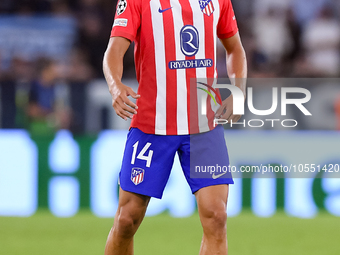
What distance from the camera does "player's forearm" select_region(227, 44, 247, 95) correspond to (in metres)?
2.73

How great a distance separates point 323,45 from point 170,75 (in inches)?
164

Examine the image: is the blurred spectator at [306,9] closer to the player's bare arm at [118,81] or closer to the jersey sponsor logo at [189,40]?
the jersey sponsor logo at [189,40]

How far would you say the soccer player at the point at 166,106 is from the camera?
8.25ft

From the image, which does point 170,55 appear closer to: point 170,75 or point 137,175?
point 170,75

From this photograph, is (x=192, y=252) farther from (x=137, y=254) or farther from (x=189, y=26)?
(x=189, y=26)

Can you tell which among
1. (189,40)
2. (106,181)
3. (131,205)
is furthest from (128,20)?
(106,181)

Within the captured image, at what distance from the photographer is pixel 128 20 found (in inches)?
97.3

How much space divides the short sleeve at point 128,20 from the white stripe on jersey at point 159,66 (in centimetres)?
8

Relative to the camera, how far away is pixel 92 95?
5109mm

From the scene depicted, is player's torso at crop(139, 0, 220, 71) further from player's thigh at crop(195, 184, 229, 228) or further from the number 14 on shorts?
player's thigh at crop(195, 184, 229, 228)

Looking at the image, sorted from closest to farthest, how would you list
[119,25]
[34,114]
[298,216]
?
[119,25] → [298,216] → [34,114]

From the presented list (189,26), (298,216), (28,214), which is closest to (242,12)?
Result: (298,216)

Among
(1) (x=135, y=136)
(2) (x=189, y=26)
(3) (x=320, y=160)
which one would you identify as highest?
(2) (x=189, y=26)

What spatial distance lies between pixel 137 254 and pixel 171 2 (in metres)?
1.82
